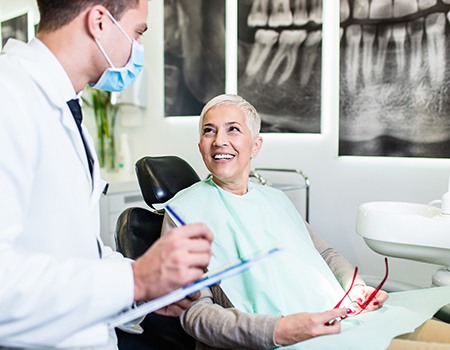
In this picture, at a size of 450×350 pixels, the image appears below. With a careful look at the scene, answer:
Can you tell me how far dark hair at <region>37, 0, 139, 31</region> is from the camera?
895mm

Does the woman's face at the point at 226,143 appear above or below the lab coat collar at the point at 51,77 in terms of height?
below

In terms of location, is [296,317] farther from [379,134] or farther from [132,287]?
[379,134]

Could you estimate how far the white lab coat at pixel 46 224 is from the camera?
2.29 ft

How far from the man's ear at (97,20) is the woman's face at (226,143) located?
0.76m

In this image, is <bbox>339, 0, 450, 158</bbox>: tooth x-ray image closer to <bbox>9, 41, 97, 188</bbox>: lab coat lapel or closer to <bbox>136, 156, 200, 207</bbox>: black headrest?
<bbox>136, 156, 200, 207</bbox>: black headrest

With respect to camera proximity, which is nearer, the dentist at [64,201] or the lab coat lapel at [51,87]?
the dentist at [64,201]

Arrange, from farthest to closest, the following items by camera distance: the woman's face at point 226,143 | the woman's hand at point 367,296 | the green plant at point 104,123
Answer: the green plant at point 104,123 < the woman's face at point 226,143 < the woman's hand at point 367,296

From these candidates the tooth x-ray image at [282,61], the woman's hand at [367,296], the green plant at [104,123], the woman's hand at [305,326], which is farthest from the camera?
the green plant at [104,123]

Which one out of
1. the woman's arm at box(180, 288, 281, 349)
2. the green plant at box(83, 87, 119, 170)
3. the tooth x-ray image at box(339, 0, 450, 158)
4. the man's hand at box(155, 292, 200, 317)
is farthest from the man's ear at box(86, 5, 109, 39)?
the green plant at box(83, 87, 119, 170)

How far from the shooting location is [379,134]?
255 centimetres

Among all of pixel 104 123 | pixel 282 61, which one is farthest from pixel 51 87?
pixel 104 123

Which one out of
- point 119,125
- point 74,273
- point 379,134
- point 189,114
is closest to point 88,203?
point 74,273

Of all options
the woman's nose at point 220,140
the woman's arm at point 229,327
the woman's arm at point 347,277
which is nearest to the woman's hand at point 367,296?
the woman's arm at point 347,277

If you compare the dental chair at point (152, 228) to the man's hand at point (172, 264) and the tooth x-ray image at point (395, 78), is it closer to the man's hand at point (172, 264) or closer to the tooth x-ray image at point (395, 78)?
the man's hand at point (172, 264)
